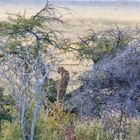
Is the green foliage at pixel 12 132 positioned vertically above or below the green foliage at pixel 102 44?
below

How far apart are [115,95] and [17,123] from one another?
2.50m

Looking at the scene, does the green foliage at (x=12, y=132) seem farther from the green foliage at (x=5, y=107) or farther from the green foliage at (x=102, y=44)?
the green foliage at (x=102, y=44)

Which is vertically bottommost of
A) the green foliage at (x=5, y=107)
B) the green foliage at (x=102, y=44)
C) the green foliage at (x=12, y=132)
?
the green foliage at (x=5, y=107)

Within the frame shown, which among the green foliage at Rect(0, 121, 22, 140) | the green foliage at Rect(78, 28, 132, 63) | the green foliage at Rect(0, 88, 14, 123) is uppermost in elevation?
the green foliage at Rect(78, 28, 132, 63)

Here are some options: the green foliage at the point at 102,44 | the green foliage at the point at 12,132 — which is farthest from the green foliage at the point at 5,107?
the green foliage at the point at 102,44

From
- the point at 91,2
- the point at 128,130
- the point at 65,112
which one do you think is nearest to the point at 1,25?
the point at 65,112

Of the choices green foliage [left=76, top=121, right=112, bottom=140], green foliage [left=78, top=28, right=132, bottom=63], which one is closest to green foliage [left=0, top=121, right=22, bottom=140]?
green foliage [left=76, top=121, right=112, bottom=140]

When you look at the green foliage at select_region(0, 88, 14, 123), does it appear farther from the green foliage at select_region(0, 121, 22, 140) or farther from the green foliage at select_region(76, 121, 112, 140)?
the green foliage at select_region(0, 121, 22, 140)

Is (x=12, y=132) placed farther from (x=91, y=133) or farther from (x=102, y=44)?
(x=102, y=44)

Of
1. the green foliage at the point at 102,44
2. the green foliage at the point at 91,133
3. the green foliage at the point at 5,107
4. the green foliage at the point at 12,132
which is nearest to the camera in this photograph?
the green foliage at the point at 12,132

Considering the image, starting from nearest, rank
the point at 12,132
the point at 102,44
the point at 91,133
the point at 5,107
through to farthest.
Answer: the point at 12,132, the point at 91,133, the point at 5,107, the point at 102,44

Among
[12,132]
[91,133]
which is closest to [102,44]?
[91,133]

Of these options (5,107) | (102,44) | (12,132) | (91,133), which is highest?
(102,44)

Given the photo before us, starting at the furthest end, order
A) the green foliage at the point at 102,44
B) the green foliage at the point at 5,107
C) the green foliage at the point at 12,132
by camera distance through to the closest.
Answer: the green foliage at the point at 102,44
the green foliage at the point at 5,107
the green foliage at the point at 12,132
